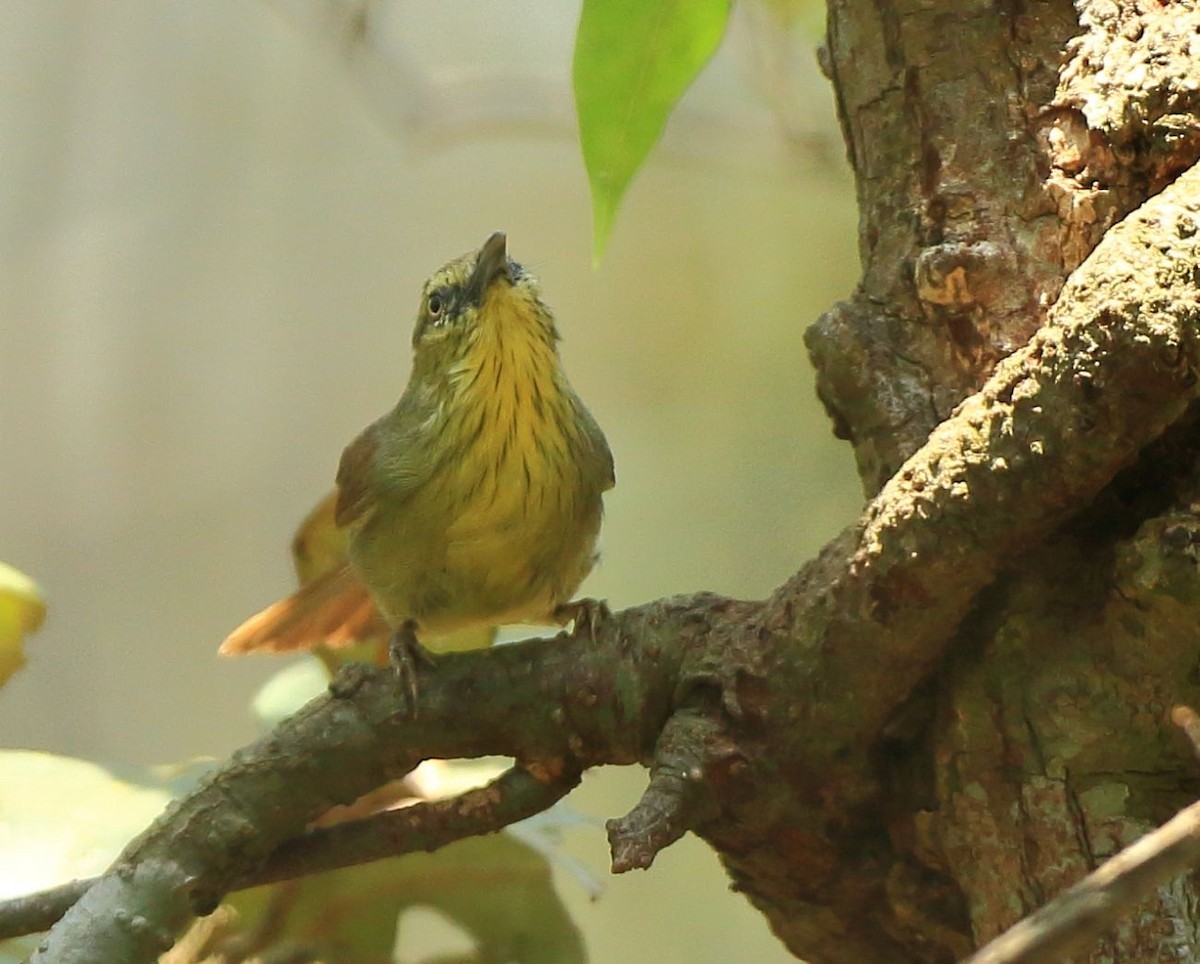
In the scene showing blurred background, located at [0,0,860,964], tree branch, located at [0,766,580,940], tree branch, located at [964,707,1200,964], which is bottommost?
tree branch, located at [964,707,1200,964]

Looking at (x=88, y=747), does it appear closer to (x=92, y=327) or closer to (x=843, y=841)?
(x=92, y=327)

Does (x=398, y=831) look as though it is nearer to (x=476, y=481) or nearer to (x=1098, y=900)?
(x=476, y=481)

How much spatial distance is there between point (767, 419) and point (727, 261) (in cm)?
53

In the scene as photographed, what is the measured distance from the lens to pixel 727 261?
14.5 feet

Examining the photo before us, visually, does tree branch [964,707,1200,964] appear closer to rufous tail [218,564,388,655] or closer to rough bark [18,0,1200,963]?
rough bark [18,0,1200,963]

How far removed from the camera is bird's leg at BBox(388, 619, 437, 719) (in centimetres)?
164

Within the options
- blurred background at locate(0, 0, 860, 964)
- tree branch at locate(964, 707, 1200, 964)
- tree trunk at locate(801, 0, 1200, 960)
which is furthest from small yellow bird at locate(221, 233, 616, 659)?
blurred background at locate(0, 0, 860, 964)

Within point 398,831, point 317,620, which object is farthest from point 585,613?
point 317,620

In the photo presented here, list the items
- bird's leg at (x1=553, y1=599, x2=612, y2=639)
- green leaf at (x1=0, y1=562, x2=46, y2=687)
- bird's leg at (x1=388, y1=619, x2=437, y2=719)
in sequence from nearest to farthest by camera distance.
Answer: bird's leg at (x1=388, y1=619, x2=437, y2=719)
bird's leg at (x1=553, y1=599, x2=612, y2=639)
green leaf at (x1=0, y1=562, x2=46, y2=687)

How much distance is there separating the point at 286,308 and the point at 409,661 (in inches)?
111

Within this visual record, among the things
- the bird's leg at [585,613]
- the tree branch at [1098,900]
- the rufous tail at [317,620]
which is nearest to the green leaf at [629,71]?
the bird's leg at [585,613]

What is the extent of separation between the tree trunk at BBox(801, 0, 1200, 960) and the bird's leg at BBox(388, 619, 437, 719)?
1.83ft

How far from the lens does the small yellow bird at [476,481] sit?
219 centimetres

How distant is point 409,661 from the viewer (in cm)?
170
